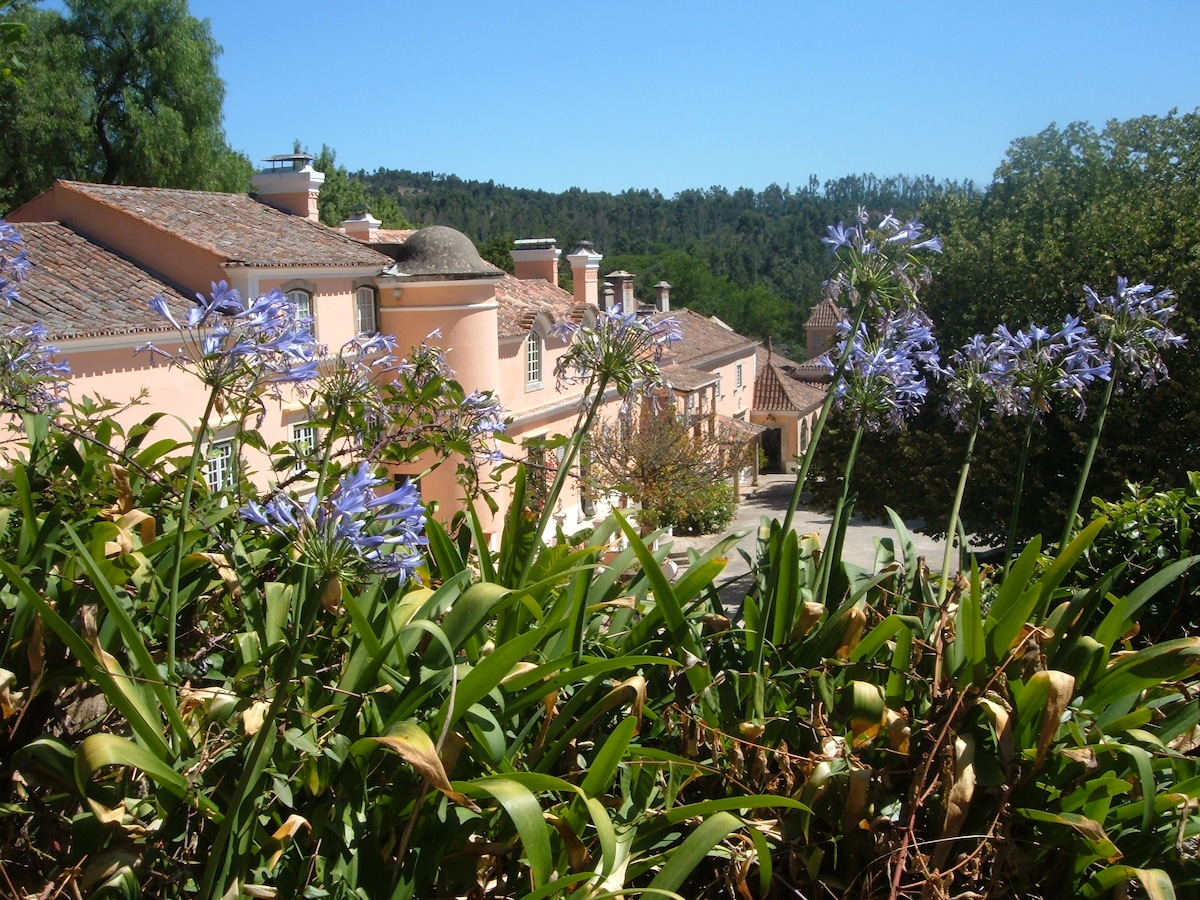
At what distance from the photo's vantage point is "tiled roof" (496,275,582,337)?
2390cm

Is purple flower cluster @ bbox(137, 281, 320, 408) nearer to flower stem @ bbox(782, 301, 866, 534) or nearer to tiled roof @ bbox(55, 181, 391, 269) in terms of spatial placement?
flower stem @ bbox(782, 301, 866, 534)

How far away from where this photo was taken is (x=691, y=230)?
5556 inches

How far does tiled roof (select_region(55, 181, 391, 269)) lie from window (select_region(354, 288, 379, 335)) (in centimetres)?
75

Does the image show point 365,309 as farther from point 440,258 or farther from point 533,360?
point 533,360

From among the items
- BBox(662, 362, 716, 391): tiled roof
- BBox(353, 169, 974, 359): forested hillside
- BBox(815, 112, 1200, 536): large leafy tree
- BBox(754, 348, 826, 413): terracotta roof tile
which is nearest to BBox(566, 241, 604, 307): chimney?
BBox(662, 362, 716, 391): tiled roof

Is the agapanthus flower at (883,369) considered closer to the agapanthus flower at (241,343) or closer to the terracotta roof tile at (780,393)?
the agapanthus flower at (241,343)

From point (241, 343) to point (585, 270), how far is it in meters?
29.3

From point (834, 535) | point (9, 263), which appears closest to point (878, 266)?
point (834, 535)

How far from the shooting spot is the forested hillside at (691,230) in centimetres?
8094

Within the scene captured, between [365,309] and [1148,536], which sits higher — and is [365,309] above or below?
below

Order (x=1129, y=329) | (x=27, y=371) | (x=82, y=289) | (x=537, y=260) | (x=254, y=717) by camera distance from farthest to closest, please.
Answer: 1. (x=537, y=260)
2. (x=82, y=289)
3. (x=27, y=371)
4. (x=1129, y=329)
5. (x=254, y=717)

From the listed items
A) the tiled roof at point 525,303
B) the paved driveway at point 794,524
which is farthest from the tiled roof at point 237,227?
the paved driveway at point 794,524

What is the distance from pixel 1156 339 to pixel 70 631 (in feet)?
10.1

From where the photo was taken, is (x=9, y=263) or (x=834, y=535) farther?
(x=9, y=263)
